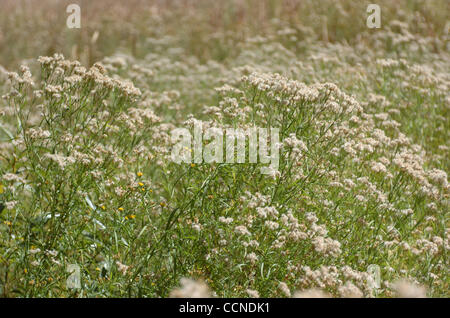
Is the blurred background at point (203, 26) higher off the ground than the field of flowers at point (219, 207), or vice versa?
the blurred background at point (203, 26)

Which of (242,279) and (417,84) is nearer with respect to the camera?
(242,279)

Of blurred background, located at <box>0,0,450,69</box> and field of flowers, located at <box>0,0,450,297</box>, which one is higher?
blurred background, located at <box>0,0,450,69</box>

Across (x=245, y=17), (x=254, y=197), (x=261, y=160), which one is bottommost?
(x=254, y=197)

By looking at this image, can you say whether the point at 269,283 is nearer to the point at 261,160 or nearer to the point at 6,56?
the point at 261,160

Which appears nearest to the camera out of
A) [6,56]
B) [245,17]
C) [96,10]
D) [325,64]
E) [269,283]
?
[269,283]

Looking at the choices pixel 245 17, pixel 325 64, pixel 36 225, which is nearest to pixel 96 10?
pixel 245 17

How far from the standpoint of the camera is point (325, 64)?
732 centimetres

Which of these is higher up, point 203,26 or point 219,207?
point 203,26

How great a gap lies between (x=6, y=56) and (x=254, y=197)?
28.8 ft

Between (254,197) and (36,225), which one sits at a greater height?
(254,197)

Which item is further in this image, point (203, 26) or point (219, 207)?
point (203, 26)

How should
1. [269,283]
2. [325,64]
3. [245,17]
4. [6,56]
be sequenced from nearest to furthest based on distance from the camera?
[269,283], [325,64], [6,56], [245,17]

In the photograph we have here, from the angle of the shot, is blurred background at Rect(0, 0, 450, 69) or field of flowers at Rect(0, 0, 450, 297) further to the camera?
blurred background at Rect(0, 0, 450, 69)

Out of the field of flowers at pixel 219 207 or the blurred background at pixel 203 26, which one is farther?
the blurred background at pixel 203 26
